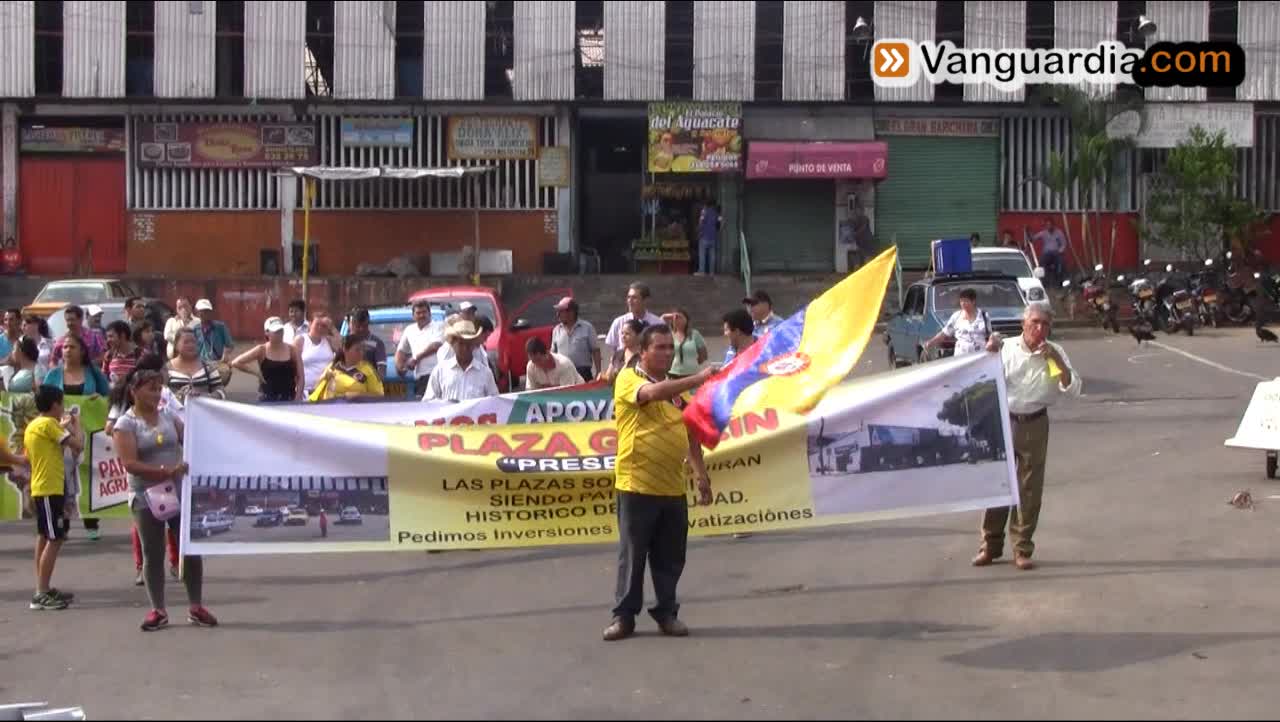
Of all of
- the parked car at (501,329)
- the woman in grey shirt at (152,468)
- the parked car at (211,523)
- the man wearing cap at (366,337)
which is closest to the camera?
the woman in grey shirt at (152,468)

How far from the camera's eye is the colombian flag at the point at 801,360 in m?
8.55

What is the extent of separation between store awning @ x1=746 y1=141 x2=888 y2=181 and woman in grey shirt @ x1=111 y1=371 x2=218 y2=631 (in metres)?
26.4

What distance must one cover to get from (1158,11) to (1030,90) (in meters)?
3.40

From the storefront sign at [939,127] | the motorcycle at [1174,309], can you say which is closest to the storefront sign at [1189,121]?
the storefront sign at [939,127]

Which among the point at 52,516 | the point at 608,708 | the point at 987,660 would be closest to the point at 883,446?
the point at 987,660

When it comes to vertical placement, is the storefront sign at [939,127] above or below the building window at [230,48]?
below

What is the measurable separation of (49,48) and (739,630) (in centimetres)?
3201

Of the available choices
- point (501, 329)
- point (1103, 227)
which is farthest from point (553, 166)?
point (501, 329)

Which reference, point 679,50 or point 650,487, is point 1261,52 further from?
point 650,487

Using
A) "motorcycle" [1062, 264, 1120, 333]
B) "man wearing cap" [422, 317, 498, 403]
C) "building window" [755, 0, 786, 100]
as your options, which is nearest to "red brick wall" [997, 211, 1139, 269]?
"building window" [755, 0, 786, 100]

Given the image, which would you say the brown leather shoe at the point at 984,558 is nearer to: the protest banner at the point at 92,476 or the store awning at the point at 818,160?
the protest banner at the point at 92,476

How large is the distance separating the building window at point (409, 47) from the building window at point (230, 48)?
11.9ft

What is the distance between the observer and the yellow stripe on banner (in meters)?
8.52

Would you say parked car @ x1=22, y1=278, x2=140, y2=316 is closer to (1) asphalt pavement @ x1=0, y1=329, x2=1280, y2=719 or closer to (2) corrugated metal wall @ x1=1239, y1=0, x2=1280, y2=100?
(1) asphalt pavement @ x1=0, y1=329, x2=1280, y2=719
